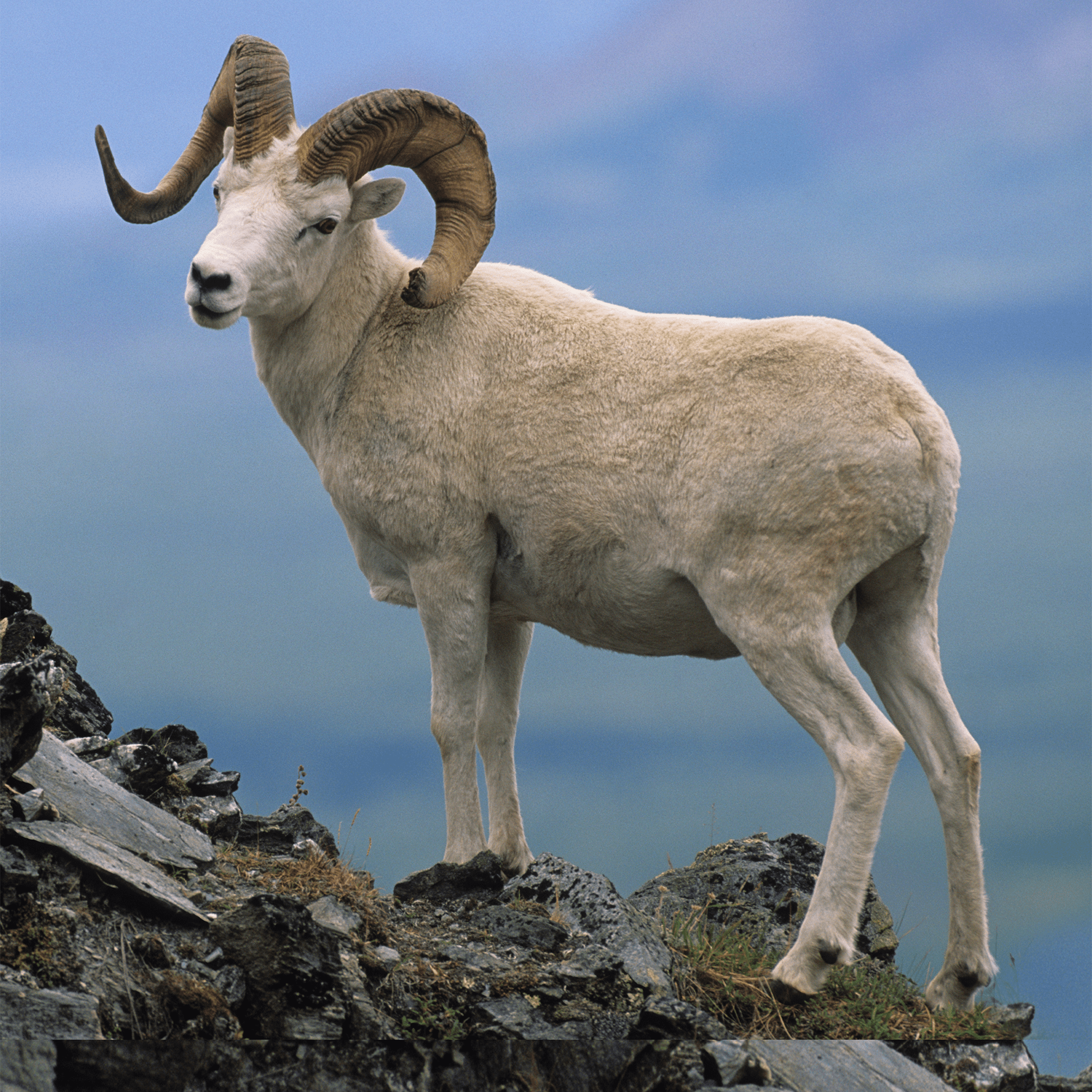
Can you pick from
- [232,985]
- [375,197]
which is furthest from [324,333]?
[232,985]

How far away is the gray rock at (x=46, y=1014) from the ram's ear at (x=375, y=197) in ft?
19.9

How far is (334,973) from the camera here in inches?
259

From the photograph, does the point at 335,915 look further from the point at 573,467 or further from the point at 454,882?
the point at 573,467

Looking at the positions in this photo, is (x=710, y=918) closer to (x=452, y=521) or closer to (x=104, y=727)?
(x=452, y=521)

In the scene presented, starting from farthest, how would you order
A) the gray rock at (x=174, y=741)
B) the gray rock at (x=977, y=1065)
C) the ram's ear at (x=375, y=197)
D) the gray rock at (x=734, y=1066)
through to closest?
1. the gray rock at (x=174, y=741)
2. the ram's ear at (x=375, y=197)
3. the gray rock at (x=977, y=1065)
4. the gray rock at (x=734, y=1066)

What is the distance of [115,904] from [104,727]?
5674 millimetres

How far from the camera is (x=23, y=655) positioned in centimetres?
1170

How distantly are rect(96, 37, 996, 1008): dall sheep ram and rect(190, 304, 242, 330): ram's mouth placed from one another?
23 mm

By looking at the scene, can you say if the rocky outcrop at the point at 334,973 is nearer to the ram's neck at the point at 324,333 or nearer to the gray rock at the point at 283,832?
the gray rock at the point at 283,832

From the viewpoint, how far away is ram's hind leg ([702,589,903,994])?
7613 millimetres

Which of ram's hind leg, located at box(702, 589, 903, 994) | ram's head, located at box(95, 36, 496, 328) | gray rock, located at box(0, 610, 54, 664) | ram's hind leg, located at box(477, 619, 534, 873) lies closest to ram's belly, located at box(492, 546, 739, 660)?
ram's hind leg, located at box(702, 589, 903, 994)

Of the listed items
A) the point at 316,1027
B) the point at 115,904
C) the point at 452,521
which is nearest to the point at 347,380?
the point at 452,521

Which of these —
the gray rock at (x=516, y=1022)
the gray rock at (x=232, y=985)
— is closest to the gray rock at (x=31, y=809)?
the gray rock at (x=232, y=985)

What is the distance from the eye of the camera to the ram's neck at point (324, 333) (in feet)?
32.1
